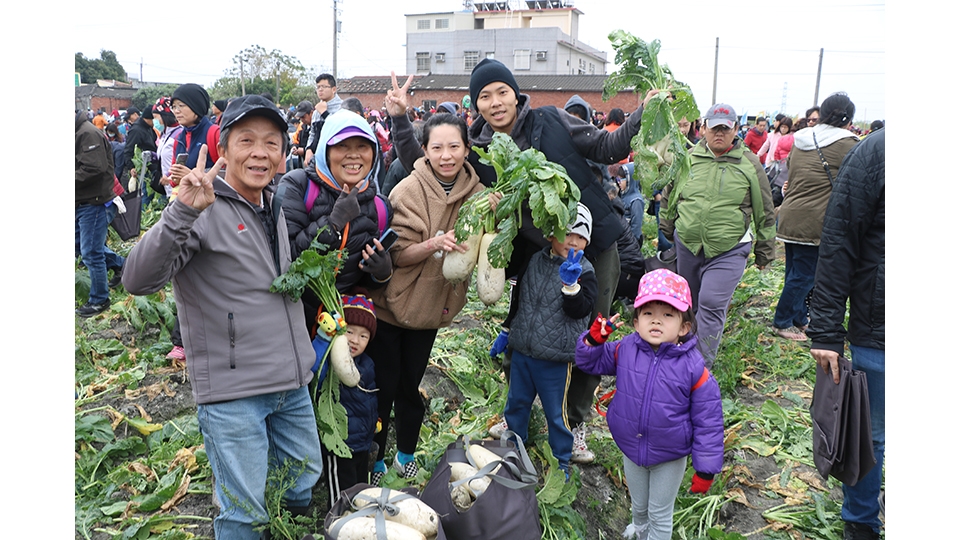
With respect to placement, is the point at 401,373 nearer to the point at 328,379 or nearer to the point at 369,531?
the point at 328,379

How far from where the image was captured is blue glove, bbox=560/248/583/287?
131 inches

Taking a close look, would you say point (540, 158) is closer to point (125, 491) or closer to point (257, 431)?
point (257, 431)

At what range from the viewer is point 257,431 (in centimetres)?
269

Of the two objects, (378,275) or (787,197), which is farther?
(787,197)

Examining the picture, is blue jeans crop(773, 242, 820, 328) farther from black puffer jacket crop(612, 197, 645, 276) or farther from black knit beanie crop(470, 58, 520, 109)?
black knit beanie crop(470, 58, 520, 109)

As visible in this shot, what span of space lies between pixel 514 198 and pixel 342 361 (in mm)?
1240

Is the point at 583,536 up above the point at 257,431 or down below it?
below

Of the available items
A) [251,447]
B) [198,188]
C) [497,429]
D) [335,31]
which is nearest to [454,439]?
[497,429]

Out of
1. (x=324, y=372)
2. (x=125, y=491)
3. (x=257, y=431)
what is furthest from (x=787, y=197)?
(x=125, y=491)

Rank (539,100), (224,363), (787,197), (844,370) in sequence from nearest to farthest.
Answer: (224,363)
(844,370)
(787,197)
(539,100)

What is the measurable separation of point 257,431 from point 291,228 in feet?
3.34

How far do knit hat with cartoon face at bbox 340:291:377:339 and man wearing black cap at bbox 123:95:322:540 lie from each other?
0.51 m

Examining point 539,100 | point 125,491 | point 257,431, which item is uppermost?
point 539,100

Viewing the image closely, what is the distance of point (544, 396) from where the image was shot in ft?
12.1
